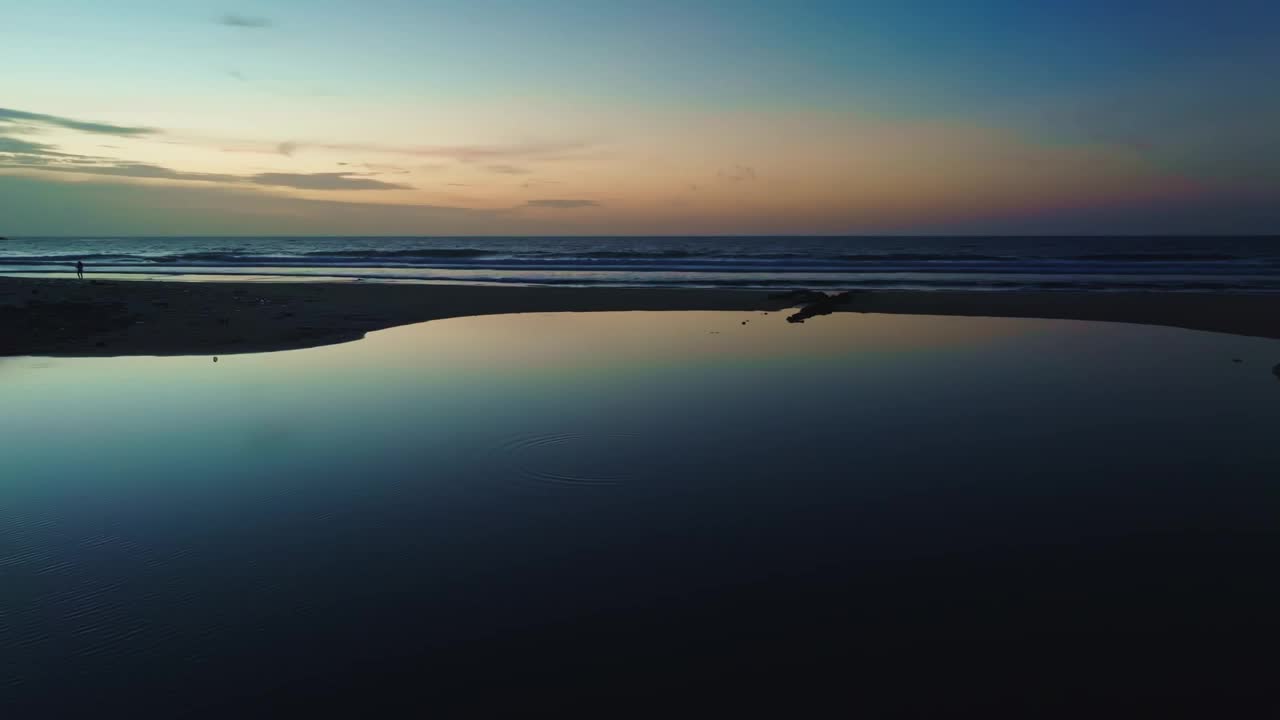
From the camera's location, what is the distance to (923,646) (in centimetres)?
400

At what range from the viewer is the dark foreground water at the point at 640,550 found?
3707 mm

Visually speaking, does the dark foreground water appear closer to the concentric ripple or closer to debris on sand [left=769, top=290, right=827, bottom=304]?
the concentric ripple

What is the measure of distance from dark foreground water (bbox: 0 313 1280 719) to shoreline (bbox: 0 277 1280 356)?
5.59m

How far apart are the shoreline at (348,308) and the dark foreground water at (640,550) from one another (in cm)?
559

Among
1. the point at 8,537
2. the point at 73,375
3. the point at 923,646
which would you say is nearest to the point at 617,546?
the point at 923,646

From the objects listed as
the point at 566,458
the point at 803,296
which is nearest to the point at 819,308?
the point at 803,296

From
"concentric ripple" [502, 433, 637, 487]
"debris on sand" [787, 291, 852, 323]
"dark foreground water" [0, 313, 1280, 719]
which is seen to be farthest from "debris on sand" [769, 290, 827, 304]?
"concentric ripple" [502, 433, 637, 487]

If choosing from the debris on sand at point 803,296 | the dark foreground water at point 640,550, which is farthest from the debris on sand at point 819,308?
the dark foreground water at point 640,550

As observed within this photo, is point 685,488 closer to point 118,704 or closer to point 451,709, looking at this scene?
point 451,709

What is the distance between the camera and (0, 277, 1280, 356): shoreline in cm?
1555

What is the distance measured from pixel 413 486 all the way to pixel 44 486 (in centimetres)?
355

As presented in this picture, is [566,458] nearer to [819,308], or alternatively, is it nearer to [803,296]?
[819,308]

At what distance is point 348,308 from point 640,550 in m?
19.4

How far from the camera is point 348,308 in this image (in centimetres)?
2195
